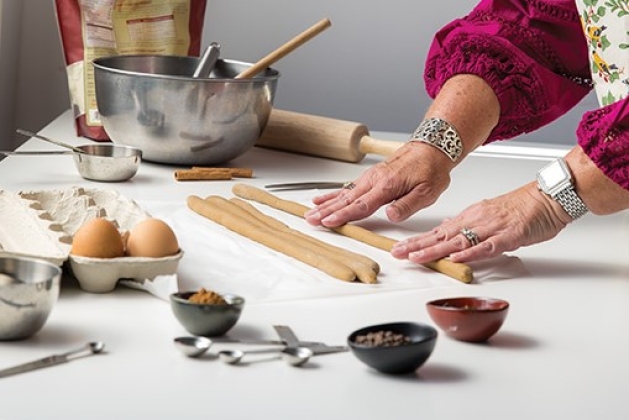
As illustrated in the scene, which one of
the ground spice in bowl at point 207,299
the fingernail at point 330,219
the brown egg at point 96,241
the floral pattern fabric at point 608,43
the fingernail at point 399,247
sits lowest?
the fingernail at point 330,219

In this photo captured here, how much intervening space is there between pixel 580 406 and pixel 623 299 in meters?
0.36

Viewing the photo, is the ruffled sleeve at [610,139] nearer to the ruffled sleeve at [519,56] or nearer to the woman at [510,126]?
the woman at [510,126]

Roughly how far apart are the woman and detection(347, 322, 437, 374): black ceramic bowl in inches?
13.7

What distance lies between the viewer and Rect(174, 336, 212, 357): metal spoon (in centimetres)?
96

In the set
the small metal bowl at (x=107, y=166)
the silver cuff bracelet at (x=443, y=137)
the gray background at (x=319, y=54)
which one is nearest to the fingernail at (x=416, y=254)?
the silver cuff bracelet at (x=443, y=137)

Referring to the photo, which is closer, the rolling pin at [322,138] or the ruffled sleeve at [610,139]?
the ruffled sleeve at [610,139]

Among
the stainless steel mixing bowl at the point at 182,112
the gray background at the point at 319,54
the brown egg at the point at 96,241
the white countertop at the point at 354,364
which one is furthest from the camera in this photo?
the gray background at the point at 319,54

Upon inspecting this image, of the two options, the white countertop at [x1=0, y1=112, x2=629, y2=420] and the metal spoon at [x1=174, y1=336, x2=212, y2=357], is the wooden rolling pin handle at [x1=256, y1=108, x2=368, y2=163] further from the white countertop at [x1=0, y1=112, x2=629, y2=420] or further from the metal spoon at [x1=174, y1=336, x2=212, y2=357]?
the metal spoon at [x1=174, y1=336, x2=212, y2=357]

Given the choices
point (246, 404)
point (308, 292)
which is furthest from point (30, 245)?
point (246, 404)

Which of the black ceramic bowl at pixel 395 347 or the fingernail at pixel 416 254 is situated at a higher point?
the black ceramic bowl at pixel 395 347

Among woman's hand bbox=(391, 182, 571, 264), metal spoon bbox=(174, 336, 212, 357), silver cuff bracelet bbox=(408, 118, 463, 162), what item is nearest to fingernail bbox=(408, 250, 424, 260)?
woman's hand bbox=(391, 182, 571, 264)

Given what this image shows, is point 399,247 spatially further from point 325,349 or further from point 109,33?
point 109,33

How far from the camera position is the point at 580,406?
2.96ft

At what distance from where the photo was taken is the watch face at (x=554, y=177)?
1.35 metres
